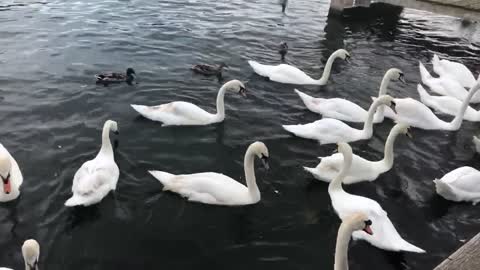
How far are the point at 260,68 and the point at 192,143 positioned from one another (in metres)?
4.64

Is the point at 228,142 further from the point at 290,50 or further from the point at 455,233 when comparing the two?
the point at 290,50

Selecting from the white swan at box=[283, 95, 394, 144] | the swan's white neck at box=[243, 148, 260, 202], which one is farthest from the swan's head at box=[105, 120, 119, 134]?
the white swan at box=[283, 95, 394, 144]

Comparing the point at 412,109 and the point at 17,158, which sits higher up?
the point at 412,109

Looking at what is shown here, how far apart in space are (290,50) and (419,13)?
34.8 ft

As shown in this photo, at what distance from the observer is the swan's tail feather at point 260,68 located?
46.2ft

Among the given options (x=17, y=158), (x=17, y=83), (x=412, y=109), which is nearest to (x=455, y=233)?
(x=412, y=109)

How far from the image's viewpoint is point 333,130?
10.6 meters

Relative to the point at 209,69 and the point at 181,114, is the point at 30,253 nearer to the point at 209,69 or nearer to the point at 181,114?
the point at 181,114

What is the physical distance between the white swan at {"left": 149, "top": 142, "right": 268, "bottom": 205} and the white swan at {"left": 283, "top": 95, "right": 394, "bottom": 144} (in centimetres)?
263

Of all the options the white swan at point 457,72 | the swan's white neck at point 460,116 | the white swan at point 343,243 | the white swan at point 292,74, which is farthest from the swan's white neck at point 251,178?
the white swan at point 457,72

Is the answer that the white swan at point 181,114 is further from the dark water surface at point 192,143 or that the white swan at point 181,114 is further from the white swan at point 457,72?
the white swan at point 457,72

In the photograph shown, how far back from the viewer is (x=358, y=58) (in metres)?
16.6

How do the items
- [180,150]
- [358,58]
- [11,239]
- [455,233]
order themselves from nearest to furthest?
1. [11,239]
2. [455,233]
3. [180,150]
4. [358,58]

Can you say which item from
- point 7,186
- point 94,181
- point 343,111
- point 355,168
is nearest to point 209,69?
point 343,111
